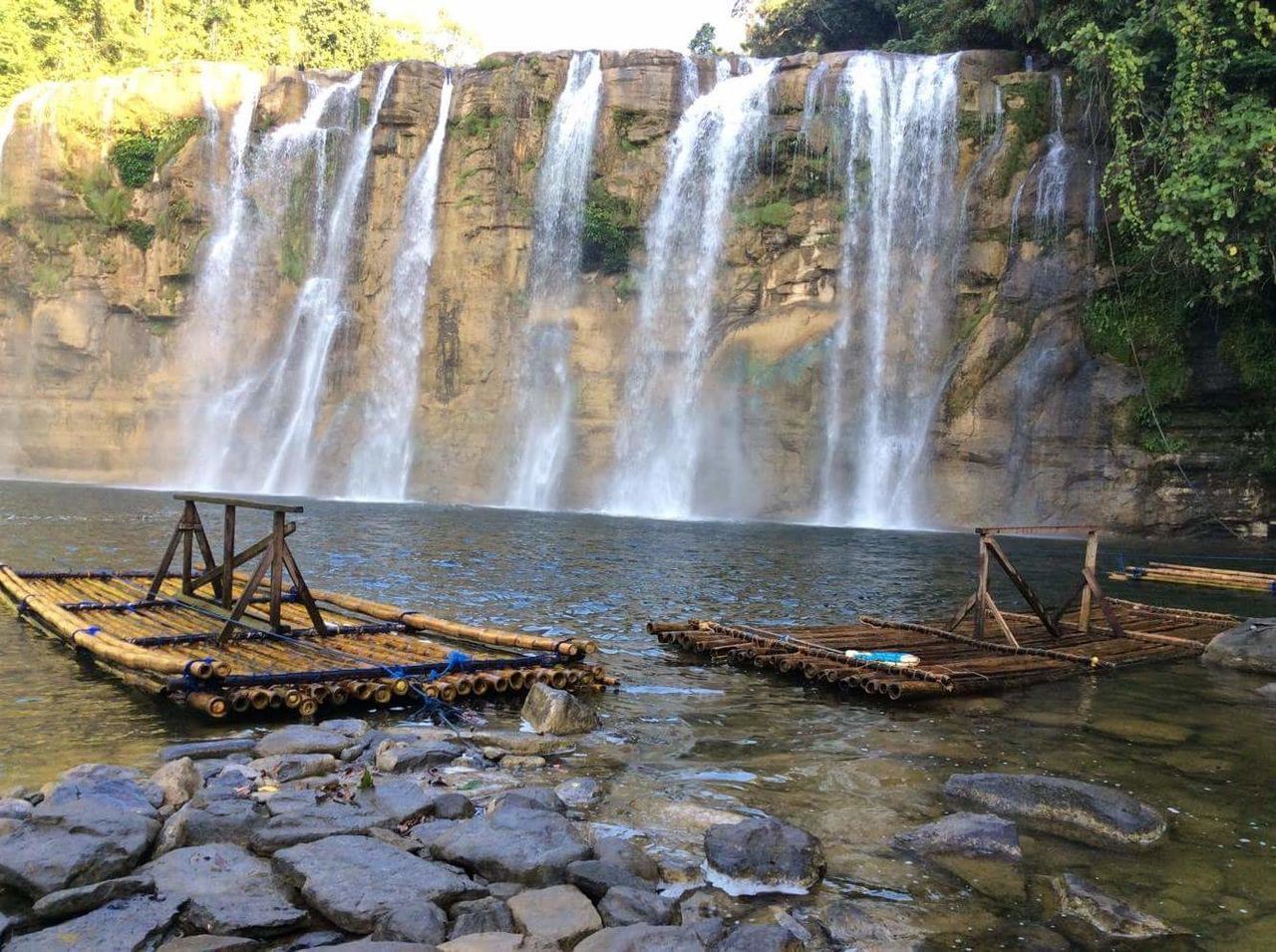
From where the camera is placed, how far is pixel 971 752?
731 centimetres

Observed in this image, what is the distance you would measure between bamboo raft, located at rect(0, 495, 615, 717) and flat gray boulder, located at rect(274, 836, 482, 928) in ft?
10.1

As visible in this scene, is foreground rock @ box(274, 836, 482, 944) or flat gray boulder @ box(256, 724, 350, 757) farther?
flat gray boulder @ box(256, 724, 350, 757)

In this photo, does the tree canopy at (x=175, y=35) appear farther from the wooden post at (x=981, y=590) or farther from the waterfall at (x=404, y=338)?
the wooden post at (x=981, y=590)

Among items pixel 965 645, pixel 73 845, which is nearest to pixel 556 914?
pixel 73 845

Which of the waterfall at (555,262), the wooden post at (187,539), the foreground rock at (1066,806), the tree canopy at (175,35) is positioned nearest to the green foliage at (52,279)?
the tree canopy at (175,35)

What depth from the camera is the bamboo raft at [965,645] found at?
29.7ft

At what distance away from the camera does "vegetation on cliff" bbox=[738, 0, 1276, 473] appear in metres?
18.9

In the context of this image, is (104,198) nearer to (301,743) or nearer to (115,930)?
(301,743)

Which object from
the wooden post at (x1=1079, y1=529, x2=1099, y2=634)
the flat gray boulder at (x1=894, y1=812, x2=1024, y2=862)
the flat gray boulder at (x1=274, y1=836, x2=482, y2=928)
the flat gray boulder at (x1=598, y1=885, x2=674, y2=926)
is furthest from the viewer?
the wooden post at (x1=1079, y1=529, x2=1099, y2=634)

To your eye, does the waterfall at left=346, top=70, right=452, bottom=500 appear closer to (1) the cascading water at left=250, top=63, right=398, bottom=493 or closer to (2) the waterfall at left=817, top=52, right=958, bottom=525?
(1) the cascading water at left=250, top=63, right=398, bottom=493

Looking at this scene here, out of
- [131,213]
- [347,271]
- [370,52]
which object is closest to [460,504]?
[347,271]

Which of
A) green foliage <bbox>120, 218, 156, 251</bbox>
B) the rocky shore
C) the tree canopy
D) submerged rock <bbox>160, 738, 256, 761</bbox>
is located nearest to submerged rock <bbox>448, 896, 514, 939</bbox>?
the rocky shore

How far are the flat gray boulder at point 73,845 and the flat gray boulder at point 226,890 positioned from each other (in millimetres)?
167

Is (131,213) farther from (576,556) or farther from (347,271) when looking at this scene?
(576,556)
